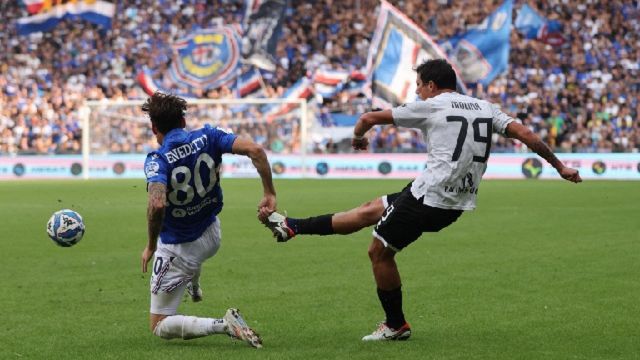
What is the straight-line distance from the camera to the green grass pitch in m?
7.11

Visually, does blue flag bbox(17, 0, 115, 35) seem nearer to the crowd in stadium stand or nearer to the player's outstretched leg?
the crowd in stadium stand

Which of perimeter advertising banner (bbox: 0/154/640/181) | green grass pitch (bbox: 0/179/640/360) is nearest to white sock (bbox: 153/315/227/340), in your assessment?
green grass pitch (bbox: 0/179/640/360)

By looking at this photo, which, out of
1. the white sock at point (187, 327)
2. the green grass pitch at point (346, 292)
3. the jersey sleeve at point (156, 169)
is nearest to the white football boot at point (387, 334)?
the green grass pitch at point (346, 292)

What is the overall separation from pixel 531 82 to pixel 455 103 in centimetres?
3190

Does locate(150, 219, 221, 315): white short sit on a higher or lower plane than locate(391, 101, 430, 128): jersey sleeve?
lower

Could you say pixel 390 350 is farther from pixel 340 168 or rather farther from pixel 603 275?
pixel 340 168

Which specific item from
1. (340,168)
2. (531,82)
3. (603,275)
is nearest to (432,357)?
(603,275)

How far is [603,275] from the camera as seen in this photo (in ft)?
35.8

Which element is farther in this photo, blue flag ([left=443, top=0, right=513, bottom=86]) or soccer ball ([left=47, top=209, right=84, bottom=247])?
blue flag ([left=443, top=0, right=513, bottom=86])

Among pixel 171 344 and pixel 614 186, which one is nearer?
pixel 171 344

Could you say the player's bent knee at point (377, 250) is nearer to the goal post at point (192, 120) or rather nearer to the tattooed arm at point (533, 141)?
the tattooed arm at point (533, 141)

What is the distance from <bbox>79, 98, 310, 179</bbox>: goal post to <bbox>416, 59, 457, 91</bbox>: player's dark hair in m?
28.9

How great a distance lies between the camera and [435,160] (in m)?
7.12

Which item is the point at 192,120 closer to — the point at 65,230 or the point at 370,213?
the point at 65,230
